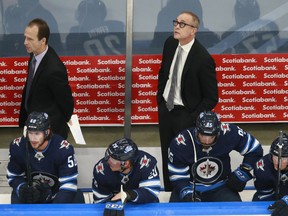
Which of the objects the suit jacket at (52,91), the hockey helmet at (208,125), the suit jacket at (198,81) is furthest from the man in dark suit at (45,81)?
the hockey helmet at (208,125)

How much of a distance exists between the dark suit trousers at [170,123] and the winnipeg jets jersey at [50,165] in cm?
99

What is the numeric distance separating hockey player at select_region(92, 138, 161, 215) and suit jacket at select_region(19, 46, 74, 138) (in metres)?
0.78

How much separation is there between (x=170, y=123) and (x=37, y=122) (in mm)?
1269

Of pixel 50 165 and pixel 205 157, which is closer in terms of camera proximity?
pixel 50 165

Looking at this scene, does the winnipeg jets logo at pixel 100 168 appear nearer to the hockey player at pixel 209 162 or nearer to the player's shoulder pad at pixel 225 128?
the hockey player at pixel 209 162

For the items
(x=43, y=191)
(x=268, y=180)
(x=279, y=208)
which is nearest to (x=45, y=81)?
(x=43, y=191)

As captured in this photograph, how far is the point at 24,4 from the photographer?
566cm

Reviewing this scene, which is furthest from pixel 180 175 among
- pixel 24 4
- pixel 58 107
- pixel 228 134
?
pixel 24 4

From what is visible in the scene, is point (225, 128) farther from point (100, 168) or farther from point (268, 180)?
point (100, 168)

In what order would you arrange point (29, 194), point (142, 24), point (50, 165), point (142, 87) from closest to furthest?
point (29, 194) → point (50, 165) → point (142, 24) → point (142, 87)

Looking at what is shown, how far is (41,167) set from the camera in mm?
3941

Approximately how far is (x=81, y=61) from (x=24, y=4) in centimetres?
75

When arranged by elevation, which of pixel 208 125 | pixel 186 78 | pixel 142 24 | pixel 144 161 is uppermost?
pixel 142 24

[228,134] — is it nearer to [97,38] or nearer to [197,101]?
[197,101]
